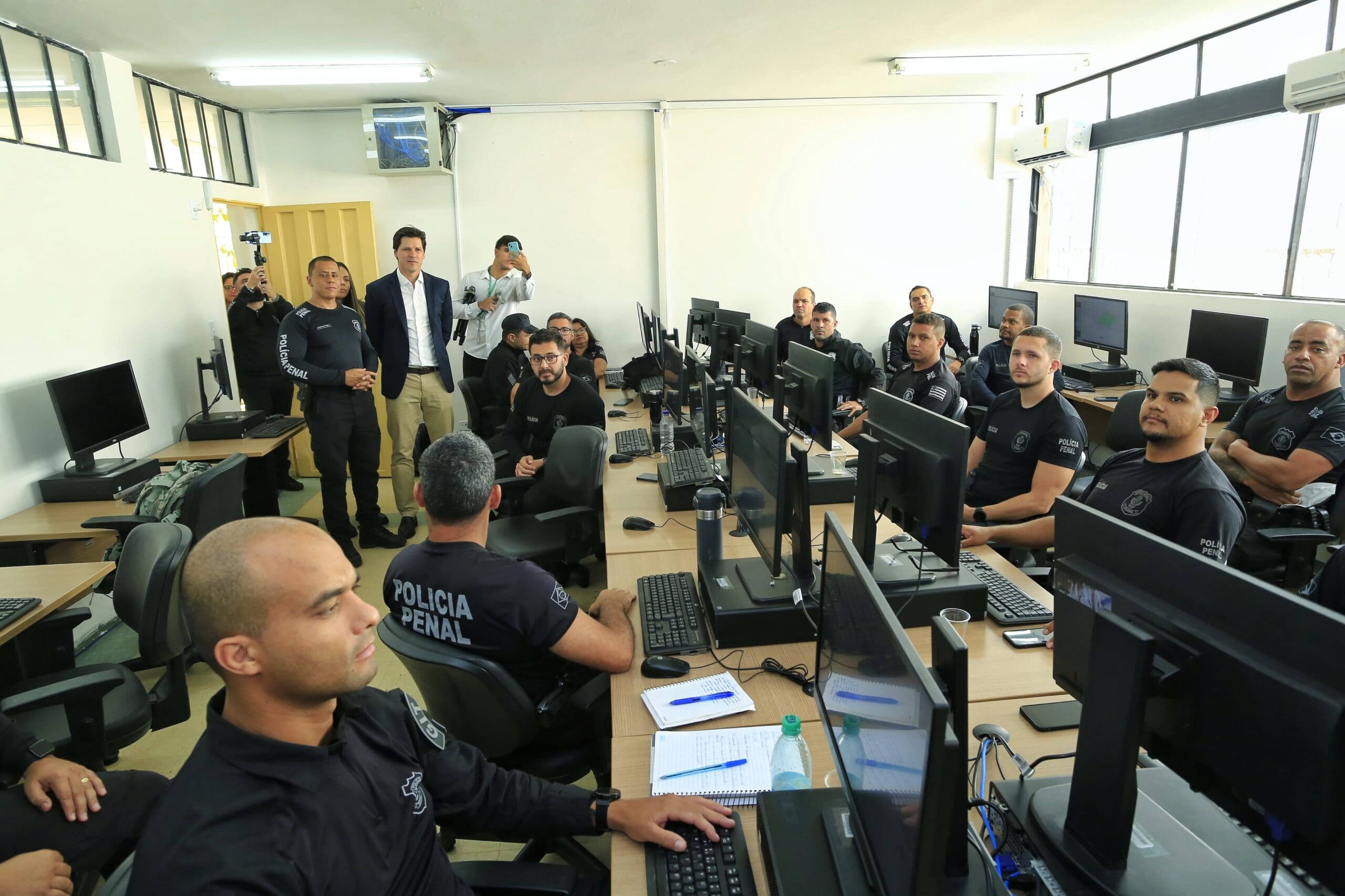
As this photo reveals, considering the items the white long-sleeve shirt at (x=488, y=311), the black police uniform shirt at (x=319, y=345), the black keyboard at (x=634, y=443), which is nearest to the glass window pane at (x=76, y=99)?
the black police uniform shirt at (x=319, y=345)

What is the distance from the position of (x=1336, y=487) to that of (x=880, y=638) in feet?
10.9

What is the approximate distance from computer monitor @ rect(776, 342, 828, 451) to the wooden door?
4245 mm

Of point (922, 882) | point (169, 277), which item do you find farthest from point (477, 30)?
point (922, 882)

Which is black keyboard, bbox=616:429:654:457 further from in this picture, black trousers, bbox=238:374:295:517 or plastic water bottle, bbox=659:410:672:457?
black trousers, bbox=238:374:295:517

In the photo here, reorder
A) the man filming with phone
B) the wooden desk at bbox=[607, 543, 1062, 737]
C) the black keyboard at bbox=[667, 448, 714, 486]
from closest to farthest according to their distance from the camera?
the wooden desk at bbox=[607, 543, 1062, 737], the black keyboard at bbox=[667, 448, 714, 486], the man filming with phone

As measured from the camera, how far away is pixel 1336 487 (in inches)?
126

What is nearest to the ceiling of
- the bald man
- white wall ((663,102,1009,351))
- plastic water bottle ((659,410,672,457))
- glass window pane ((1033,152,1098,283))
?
white wall ((663,102,1009,351))

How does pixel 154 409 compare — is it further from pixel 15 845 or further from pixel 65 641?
pixel 15 845

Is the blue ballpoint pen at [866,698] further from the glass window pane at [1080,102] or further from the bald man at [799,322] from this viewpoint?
the glass window pane at [1080,102]

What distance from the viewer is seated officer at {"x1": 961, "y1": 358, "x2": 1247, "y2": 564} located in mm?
2072

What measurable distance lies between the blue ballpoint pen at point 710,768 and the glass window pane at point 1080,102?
20.3ft

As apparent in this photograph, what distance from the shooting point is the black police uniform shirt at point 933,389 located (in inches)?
148

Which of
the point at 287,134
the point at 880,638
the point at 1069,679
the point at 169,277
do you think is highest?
the point at 287,134

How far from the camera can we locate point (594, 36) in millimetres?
4582
